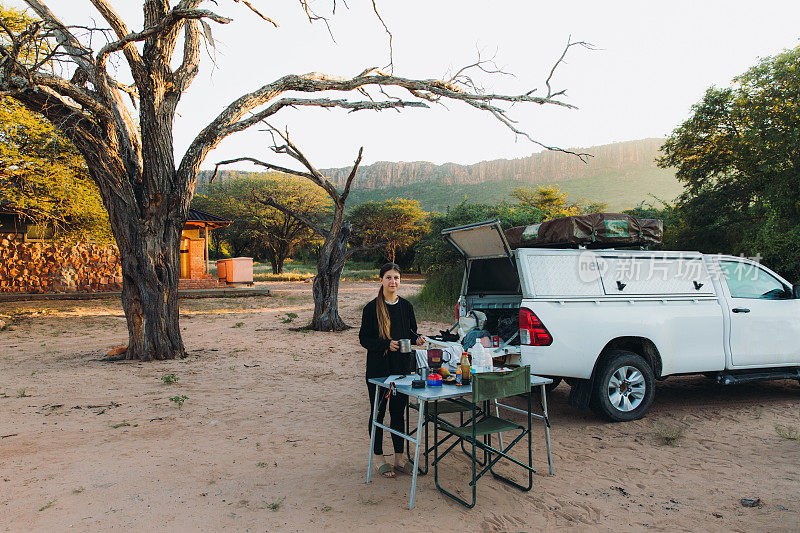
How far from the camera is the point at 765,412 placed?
6059 mm

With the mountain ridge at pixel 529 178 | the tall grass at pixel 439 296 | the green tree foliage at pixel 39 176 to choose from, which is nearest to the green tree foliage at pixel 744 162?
the tall grass at pixel 439 296

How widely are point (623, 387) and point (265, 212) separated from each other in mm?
38468

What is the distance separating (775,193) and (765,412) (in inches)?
485

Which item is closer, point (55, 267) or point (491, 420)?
point (491, 420)

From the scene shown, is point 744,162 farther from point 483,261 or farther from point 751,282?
point 483,261

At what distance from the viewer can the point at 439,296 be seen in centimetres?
1731

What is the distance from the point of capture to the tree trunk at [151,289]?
29.9 feet

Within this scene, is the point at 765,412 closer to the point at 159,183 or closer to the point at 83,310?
the point at 159,183

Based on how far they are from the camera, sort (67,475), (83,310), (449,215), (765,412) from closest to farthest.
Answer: (67,475)
(765,412)
(83,310)
(449,215)

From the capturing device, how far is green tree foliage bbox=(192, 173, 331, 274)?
4119 cm

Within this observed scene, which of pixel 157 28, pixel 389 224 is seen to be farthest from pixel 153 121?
pixel 389 224

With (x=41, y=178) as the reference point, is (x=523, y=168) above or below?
above

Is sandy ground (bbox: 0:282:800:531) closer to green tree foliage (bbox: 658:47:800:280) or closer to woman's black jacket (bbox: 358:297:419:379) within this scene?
woman's black jacket (bbox: 358:297:419:379)

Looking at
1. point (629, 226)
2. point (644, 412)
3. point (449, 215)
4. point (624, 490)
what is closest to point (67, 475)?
point (624, 490)
